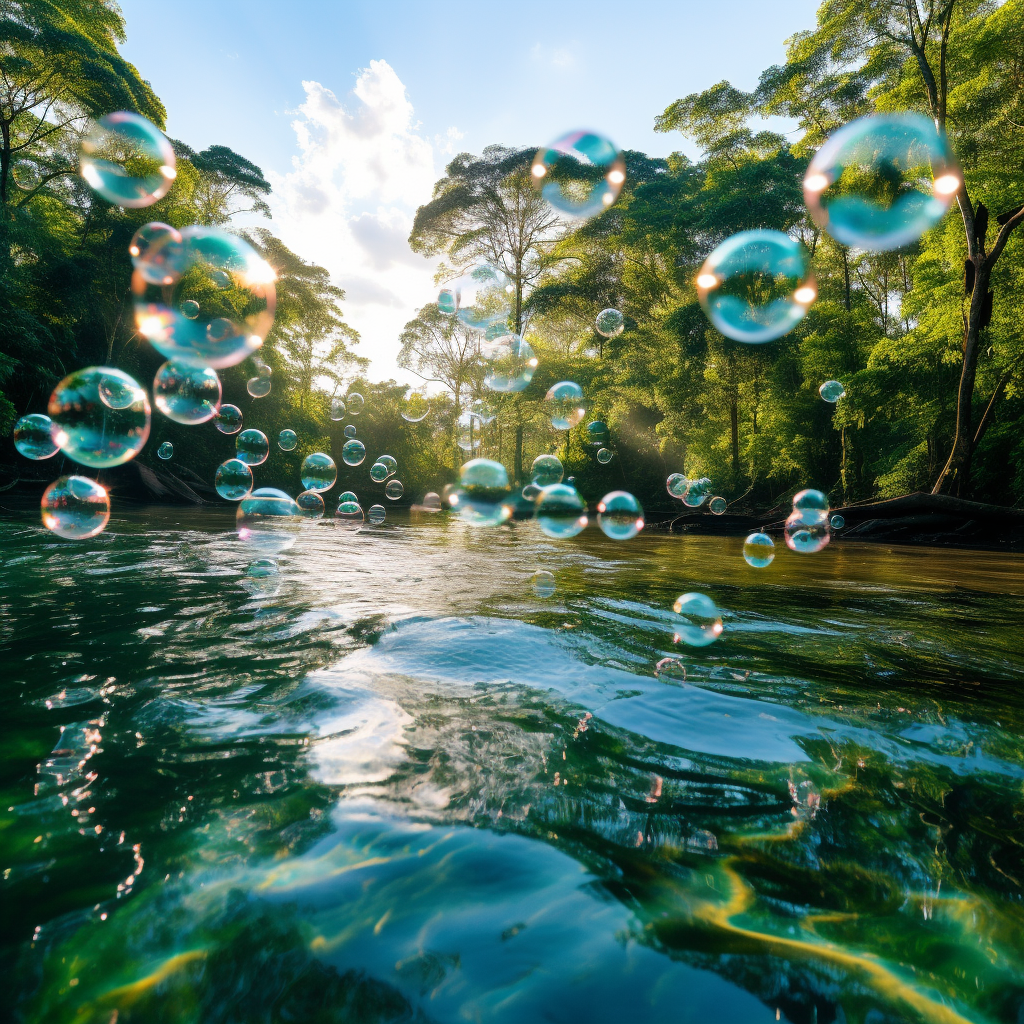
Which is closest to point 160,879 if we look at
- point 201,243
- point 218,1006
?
point 218,1006

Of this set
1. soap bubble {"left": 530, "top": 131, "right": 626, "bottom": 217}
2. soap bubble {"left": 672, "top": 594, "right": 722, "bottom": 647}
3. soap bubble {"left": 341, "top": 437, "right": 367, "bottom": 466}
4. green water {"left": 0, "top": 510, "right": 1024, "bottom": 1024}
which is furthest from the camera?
soap bubble {"left": 341, "top": 437, "right": 367, "bottom": 466}

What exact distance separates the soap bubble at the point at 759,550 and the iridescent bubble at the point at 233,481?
20.0 feet

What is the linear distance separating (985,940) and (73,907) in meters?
1.69

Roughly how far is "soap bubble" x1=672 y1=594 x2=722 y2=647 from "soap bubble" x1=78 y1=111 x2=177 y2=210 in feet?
21.6

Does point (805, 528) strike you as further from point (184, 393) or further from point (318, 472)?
point (184, 393)

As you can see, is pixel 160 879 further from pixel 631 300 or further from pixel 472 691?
pixel 631 300

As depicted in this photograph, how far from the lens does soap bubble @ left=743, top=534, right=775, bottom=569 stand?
6.02 metres

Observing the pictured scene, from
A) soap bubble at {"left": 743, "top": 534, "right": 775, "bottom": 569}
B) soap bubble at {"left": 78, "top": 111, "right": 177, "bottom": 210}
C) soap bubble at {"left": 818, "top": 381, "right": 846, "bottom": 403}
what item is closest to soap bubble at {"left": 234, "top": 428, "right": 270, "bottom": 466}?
soap bubble at {"left": 78, "top": 111, "right": 177, "bottom": 210}

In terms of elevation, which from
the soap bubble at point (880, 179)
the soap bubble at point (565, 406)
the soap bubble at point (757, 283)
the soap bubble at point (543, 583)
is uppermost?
the soap bubble at point (880, 179)

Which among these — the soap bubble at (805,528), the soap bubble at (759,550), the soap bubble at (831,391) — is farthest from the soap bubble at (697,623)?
the soap bubble at (831,391)

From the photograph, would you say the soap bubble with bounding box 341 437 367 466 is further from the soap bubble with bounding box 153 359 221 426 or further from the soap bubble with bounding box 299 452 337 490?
the soap bubble with bounding box 153 359 221 426

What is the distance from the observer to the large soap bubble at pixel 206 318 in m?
4.59

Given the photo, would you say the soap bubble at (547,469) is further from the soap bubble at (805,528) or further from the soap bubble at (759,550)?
the soap bubble at (805,528)

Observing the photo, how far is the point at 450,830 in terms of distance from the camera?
47.9 inches
